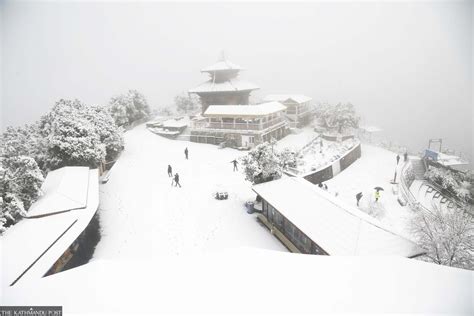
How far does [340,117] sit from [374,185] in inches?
472

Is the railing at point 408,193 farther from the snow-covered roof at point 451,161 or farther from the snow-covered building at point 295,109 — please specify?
the snow-covered building at point 295,109

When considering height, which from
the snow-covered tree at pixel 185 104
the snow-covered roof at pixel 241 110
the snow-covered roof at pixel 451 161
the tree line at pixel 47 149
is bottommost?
the snow-covered roof at pixel 451 161

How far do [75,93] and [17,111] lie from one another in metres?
21.3

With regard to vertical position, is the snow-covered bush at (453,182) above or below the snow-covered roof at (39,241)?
below

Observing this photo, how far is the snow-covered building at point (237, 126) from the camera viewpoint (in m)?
25.9

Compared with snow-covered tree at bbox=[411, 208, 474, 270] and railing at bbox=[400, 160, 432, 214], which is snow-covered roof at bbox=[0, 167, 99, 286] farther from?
railing at bbox=[400, 160, 432, 214]

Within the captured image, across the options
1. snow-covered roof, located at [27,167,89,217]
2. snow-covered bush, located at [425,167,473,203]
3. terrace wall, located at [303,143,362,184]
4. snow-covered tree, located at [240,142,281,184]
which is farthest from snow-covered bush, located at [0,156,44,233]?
snow-covered bush, located at [425,167,473,203]

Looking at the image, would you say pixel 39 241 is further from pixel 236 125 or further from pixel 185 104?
pixel 185 104

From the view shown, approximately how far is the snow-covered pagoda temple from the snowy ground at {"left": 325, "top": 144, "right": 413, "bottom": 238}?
1601 cm

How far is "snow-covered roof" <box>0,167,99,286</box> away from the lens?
293 inches

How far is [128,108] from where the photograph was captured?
34.4 m

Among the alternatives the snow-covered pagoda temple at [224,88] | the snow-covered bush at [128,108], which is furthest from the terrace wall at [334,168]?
the snow-covered bush at [128,108]

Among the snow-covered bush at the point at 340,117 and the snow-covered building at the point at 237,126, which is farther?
the snow-covered bush at the point at 340,117

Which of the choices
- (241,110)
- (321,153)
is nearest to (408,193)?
(321,153)
